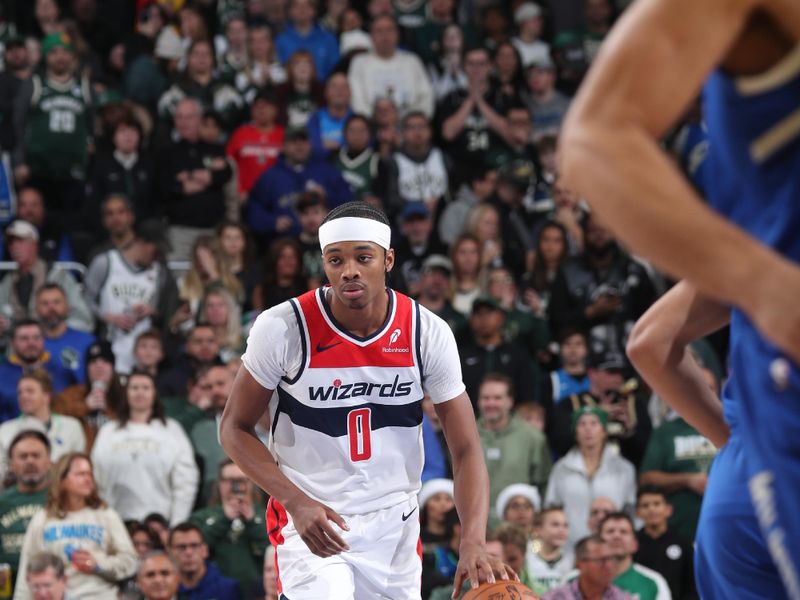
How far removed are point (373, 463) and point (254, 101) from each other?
Result: 31.3ft

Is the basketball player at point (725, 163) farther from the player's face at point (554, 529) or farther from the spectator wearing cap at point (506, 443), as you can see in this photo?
the spectator wearing cap at point (506, 443)

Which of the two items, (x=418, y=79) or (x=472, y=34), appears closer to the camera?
(x=418, y=79)

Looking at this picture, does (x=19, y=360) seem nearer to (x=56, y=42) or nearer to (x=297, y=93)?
(x=56, y=42)

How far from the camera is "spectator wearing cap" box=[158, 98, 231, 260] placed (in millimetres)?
14430

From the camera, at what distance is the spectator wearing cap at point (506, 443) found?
11781mm

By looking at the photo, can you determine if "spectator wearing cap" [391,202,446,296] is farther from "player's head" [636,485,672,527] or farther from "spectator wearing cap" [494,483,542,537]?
"player's head" [636,485,672,527]

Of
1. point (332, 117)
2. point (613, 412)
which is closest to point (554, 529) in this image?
point (613, 412)

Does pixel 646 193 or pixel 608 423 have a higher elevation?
pixel 608 423

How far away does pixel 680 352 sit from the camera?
11.9 ft

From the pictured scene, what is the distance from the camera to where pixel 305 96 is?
15.5 metres

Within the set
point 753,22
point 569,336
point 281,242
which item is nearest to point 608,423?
point 569,336

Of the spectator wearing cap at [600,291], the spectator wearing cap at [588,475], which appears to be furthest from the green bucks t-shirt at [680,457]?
the spectator wearing cap at [600,291]

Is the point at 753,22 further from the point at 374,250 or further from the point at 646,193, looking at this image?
the point at 374,250

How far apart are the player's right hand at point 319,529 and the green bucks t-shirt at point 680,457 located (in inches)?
266
